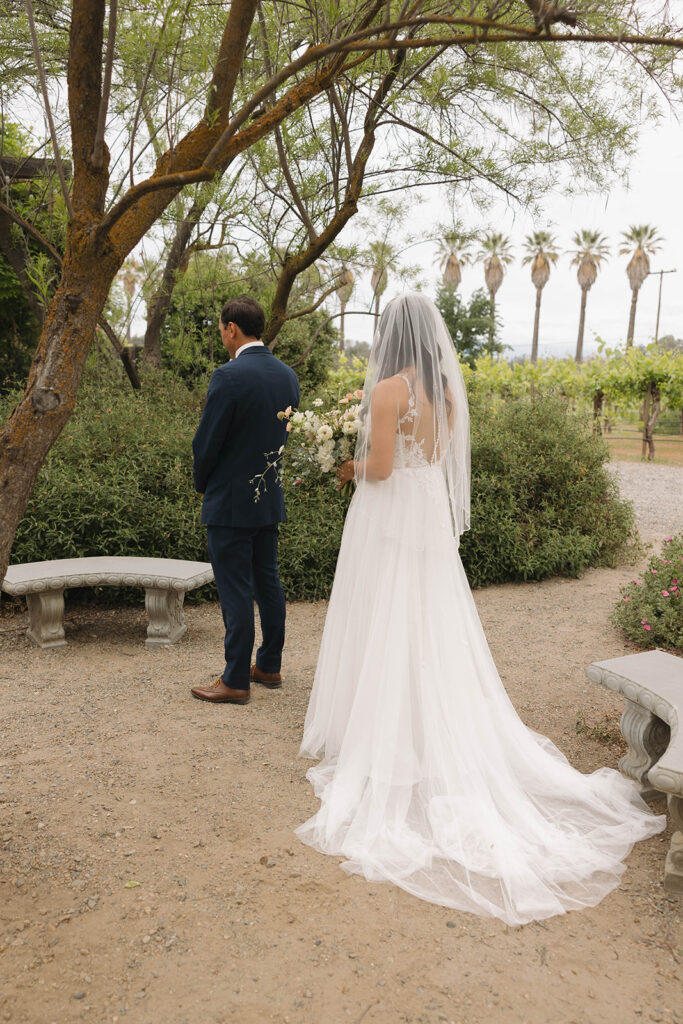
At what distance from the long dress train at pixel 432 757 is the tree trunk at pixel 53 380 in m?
1.48

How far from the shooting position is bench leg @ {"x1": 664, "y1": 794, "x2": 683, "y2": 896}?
273 cm

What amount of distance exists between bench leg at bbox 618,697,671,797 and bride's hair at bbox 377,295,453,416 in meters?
1.77

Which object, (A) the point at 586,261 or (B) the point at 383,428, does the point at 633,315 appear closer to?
(A) the point at 586,261

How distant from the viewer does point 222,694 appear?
4.37 meters

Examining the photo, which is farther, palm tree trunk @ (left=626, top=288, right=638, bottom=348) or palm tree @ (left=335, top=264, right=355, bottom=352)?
palm tree trunk @ (left=626, top=288, right=638, bottom=348)

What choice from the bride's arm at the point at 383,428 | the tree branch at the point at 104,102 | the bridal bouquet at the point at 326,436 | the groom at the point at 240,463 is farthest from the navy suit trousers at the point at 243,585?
the tree branch at the point at 104,102

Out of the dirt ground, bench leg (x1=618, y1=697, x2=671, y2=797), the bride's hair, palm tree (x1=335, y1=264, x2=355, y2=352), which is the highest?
palm tree (x1=335, y1=264, x2=355, y2=352)

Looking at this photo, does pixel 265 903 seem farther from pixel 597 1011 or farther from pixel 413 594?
pixel 413 594

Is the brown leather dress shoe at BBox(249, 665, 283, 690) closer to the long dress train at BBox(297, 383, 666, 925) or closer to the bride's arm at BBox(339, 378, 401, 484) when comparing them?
the long dress train at BBox(297, 383, 666, 925)

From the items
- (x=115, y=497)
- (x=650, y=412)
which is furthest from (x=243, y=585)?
(x=650, y=412)

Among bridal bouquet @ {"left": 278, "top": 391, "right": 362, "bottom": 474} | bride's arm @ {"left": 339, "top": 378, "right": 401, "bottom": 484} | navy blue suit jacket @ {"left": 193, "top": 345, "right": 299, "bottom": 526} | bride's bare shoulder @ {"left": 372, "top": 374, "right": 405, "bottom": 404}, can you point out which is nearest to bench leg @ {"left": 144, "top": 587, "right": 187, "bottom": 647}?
navy blue suit jacket @ {"left": 193, "top": 345, "right": 299, "bottom": 526}

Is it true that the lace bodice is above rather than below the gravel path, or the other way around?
above

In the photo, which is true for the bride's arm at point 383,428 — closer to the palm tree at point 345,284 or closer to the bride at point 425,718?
the bride at point 425,718

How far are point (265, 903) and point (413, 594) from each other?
4.78 feet
